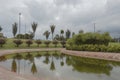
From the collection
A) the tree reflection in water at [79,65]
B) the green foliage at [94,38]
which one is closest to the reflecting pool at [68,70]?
the tree reflection in water at [79,65]

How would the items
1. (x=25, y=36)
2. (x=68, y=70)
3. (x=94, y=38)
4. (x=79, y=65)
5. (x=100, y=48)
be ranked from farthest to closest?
(x=25, y=36)
(x=94, y=38)
(x=100, y=48)
(x=79, y=65)
(x=68, y=70)

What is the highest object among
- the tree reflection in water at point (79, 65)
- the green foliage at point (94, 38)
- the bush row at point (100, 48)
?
the green foliage at point (94, 38)

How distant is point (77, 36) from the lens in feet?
126

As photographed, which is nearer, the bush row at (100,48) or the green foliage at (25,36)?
the bush row at (100,48)

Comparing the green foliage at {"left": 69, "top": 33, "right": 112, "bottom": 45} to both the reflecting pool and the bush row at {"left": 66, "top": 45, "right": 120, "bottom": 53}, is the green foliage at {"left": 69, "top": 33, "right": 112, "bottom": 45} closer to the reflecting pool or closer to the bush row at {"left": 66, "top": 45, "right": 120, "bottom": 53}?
the bush row at {"left": 66, "top": 45, "right": 120, "bottom": 53}

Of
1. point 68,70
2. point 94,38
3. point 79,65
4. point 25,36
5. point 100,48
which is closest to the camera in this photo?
point 68,70

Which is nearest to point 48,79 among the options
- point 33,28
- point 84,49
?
point 84,49

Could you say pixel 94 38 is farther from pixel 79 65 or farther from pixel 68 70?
pixel 68 70

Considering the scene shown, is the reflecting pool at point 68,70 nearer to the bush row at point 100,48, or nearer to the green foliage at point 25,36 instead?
the bush row at point 100,48

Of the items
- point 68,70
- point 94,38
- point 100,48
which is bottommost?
point 68,70

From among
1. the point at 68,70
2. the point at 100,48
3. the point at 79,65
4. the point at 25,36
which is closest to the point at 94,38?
the point at 100,48

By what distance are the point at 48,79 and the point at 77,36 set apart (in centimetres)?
2734

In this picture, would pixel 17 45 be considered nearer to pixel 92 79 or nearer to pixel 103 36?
pixel 103 36

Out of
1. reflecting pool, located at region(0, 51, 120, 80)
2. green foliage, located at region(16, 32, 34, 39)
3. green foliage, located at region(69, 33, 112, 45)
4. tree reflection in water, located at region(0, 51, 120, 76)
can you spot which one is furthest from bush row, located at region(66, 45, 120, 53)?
green foliage, located at region(16, 32, 34, 39)
